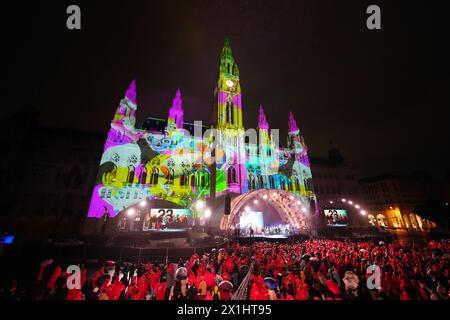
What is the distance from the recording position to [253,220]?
101 feet

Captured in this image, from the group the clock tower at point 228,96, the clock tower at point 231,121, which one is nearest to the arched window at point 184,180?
the clock tower at point 231,121

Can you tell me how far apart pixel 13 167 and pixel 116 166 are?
48.4ft

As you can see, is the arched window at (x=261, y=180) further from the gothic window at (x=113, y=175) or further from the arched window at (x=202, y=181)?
the gothic window at (x=113, y=175)

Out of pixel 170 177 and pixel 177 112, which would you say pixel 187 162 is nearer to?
pixel 170 177

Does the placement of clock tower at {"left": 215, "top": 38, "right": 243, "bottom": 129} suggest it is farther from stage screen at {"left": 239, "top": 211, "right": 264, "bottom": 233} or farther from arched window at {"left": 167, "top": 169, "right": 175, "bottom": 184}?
stage screen at {"left": 239, "top": 211, "right": 264, "bottom": 233}

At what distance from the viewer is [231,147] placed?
3569 cm

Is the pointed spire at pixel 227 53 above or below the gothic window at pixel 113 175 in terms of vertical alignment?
above

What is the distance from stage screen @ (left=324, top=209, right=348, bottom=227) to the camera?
37219mm

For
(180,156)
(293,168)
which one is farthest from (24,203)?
(293,168)

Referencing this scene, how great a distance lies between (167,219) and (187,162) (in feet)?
36.0

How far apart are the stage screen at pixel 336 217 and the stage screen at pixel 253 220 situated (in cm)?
1594

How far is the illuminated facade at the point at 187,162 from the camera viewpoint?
30.8 m

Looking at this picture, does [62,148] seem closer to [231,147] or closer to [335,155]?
[231,147]

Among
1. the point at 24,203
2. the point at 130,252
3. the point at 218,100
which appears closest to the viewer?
the point at 130,252
